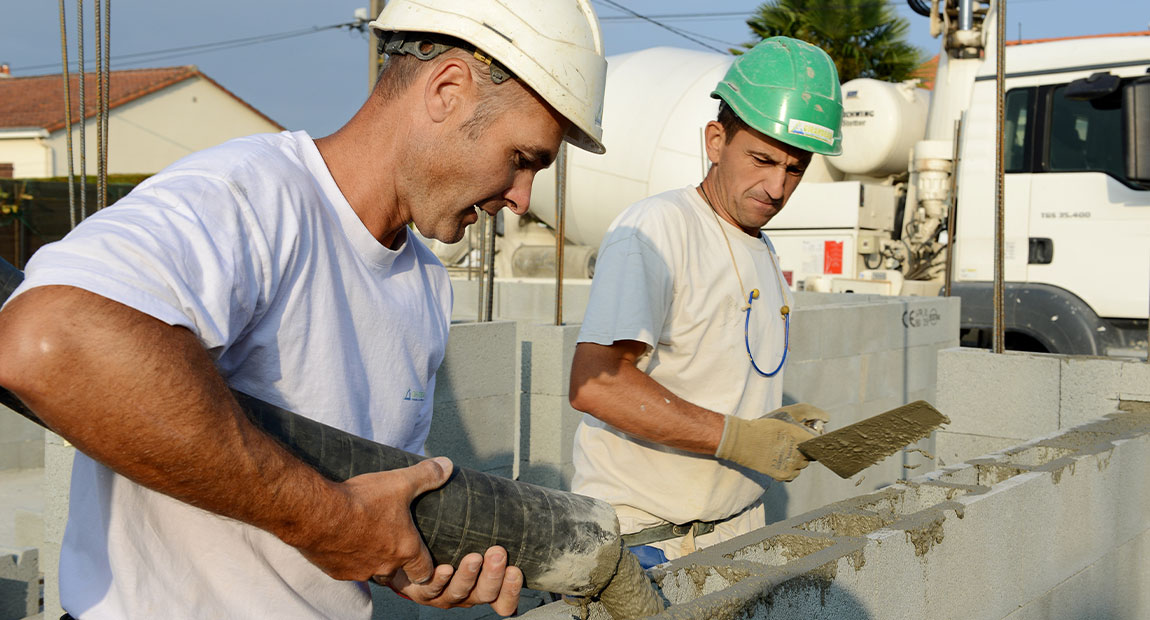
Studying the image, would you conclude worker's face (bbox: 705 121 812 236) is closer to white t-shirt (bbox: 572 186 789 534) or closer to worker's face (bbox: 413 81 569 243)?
white t-shirt (bbox: 572 186 789 534)

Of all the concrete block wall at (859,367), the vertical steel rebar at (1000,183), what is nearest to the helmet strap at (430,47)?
the vertical steel rebar at (1000,183)

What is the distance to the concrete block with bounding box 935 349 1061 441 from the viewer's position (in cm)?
452

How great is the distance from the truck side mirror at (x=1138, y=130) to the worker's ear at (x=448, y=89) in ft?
16.7

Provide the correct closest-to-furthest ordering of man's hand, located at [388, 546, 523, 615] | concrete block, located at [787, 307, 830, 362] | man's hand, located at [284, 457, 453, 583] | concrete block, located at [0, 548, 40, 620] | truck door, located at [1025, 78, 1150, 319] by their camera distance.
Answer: man's hand, located at [284, 457, 453, 583]
man's hand, located at [388, 546, 523, 615]
concrete block, located at [0, 548, 40, 620]
concrete block, located at [787, 307, 830, 362]
truck door, located at [1025, 78, 1150, 319]

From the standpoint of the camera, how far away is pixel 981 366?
464 cm

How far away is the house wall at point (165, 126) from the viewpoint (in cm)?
3091

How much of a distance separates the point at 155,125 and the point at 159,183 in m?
33.7

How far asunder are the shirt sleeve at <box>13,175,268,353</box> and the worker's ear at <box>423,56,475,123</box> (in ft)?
1.06

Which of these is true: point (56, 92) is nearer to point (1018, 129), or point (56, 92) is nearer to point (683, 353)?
point (1018, 129)

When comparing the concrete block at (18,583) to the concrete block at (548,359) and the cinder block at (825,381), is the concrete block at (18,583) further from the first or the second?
the cinder block at (825,381)

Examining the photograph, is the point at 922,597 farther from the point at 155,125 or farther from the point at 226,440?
the point at 155,125

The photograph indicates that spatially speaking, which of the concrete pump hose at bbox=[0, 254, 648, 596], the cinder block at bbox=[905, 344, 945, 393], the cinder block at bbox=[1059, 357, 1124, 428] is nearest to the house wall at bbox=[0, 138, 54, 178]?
A: the cinder block at bbox=[905, 344, 945, 393]

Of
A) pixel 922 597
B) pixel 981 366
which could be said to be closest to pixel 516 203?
pixel 922 597

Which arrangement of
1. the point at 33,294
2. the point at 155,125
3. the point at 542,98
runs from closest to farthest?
the point at 33,294, the point at 542,98, the point at 155,125
